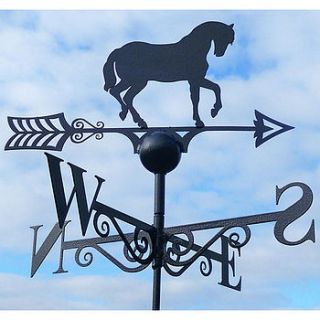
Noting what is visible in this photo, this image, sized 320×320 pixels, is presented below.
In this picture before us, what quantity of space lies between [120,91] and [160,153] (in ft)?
1.48

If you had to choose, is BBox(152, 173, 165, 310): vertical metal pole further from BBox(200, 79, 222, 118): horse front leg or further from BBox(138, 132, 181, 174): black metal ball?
BBox(200, 79, 222, 118): horse front leg

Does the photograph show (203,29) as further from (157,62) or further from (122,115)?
(122,115)

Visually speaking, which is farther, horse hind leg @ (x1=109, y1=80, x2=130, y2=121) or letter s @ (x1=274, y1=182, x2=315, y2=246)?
horse hind leg @ (x1=109, y1=80, x2=130, y2=121)

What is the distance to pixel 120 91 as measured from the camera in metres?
3.09

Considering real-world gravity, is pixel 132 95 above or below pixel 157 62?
below

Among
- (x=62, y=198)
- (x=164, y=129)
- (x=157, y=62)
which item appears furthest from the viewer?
(x=157, y=62)

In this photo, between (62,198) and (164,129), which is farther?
(164,129)

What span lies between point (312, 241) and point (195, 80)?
2.77 feet

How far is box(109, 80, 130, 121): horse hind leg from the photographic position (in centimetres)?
306

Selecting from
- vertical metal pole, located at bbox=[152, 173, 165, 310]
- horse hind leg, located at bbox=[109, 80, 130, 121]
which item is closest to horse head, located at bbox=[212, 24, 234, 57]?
horse hind leg, located at bbox=[109, 80, 130, 121]

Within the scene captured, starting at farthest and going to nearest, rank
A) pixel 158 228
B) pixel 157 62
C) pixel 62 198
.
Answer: pixel 157 62
pixel 158 228
pixel 62 198

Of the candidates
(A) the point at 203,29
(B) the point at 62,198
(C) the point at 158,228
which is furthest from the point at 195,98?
(B) the point at 62,198

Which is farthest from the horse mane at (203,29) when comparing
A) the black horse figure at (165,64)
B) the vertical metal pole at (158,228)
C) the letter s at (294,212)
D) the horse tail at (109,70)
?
the letter s at (294,212)

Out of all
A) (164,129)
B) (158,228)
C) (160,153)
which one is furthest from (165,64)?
(158,228)
